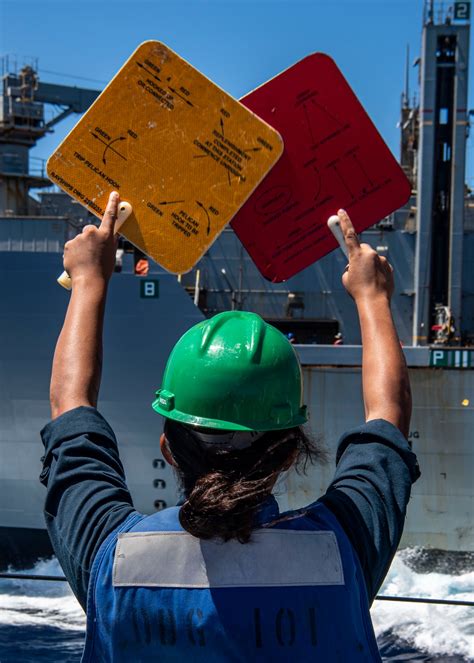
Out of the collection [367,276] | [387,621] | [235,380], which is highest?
[367,276]

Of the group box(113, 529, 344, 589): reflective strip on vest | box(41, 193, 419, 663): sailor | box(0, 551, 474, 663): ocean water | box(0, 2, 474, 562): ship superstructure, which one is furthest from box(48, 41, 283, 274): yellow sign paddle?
box(0, 2, 474, 562): ship superstructure

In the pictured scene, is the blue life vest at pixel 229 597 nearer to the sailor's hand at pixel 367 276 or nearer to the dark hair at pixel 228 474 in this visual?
the dark hair at pixel 228 474

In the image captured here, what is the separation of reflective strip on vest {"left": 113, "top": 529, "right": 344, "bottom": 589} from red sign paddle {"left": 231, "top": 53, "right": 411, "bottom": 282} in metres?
0.91

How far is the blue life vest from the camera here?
0.97 meters

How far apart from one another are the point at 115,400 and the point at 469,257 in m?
6.14

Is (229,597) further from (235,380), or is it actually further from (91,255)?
(91,255)

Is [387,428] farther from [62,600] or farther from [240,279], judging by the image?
[240,279]

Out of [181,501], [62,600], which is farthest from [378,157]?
[62,600]

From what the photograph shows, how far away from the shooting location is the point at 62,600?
877 centimetres

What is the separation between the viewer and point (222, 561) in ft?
3.24

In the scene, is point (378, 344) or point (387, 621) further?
point (387, 621)

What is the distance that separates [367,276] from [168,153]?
519 millimetres

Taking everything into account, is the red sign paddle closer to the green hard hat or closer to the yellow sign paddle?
the yellow sign paddle

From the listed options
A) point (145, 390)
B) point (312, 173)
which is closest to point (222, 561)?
point (312, 173)
